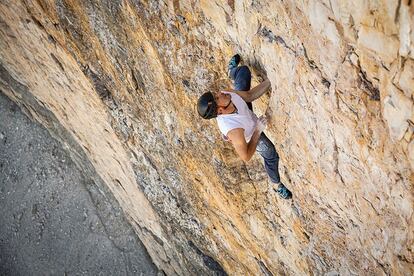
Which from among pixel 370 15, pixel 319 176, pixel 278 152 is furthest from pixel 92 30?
pixel 370 15

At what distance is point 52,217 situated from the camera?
16156 millimetres

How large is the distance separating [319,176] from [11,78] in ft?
42.9

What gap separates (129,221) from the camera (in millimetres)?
15125

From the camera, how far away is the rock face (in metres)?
3.75

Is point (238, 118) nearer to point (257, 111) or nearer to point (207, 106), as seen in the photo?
point (207, 106)

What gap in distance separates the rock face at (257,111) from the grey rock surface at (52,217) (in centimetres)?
348

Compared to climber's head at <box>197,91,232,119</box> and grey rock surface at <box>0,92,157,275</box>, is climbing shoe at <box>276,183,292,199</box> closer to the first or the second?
climber's head at <box>197,91,232,119</box>

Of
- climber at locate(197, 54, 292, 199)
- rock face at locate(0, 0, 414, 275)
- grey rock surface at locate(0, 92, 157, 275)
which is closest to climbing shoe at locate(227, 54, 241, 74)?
climber at locate(197, 54, 292, 199)

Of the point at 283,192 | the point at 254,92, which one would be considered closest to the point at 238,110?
the point at 254,92

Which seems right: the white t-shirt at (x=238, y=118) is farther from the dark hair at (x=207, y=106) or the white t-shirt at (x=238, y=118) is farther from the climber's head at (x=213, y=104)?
the dark hair at (x=207, y=106)

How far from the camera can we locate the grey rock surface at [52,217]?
1537cm

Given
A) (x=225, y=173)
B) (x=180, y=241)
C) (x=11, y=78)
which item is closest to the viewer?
(x=225, y=173)

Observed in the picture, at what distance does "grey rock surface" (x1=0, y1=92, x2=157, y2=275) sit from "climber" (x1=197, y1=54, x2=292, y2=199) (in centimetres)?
1083

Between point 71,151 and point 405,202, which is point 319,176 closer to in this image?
point 405,202
